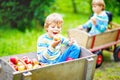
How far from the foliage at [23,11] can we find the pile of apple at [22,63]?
365cm

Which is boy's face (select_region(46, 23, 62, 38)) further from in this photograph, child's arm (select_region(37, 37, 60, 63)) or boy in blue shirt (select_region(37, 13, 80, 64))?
child's arm (select_region(37, 37, 60, 63))

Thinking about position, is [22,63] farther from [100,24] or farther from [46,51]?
[100,24]

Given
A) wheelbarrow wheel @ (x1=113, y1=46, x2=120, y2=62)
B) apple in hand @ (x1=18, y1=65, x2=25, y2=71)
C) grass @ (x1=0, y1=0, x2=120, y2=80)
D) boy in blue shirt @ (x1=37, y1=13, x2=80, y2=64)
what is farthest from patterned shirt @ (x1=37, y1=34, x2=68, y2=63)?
wheelbarrow wheel @ (x1=113, y1=46, x2=120, y2=62)

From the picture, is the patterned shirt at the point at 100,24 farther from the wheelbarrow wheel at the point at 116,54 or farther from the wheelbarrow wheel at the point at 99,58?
the wheelbarrow wheel at the point at 116,54

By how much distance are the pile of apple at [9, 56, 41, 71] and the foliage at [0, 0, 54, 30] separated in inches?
144

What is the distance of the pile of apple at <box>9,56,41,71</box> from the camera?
412 cm

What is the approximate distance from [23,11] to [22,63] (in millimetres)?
4059

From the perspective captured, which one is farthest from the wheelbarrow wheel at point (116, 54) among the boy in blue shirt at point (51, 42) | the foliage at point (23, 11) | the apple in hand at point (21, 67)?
the apple in hand at point (21, 67)

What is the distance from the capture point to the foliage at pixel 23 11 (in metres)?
7.96

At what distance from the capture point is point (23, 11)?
813 cm

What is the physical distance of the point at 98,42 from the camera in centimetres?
595

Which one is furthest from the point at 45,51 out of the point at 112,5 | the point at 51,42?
the point at 112,5

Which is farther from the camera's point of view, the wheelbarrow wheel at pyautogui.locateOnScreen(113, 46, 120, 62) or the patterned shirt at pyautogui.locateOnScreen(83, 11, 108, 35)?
the wheelbarrow wheel at pyautogui.locateOnScreen(113, 46, 120, 62)

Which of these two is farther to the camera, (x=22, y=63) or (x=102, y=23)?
(x=102, y=23)
